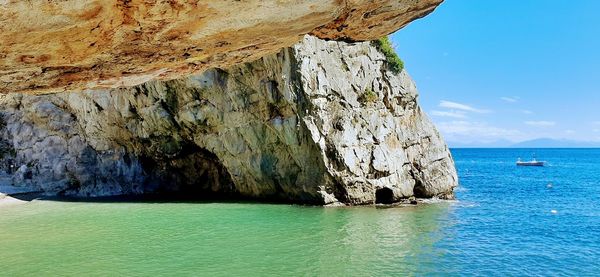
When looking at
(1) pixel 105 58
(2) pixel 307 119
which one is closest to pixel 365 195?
(2) pixel 307 119

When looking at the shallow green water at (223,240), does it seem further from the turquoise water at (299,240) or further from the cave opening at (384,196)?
the cave opening at (384,196)

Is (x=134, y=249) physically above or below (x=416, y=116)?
below

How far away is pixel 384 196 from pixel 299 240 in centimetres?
1203

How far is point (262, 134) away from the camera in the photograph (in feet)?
94.5

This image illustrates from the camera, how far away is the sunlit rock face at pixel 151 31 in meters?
3.39

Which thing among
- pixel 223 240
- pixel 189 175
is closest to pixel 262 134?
pixel 189 175

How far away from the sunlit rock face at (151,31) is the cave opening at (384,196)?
927 inches

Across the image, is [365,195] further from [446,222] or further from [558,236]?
[558,236]

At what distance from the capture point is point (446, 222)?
21625mm

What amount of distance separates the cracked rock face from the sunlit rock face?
20968 millimetres

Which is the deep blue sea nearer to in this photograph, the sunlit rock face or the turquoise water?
the turquoise water

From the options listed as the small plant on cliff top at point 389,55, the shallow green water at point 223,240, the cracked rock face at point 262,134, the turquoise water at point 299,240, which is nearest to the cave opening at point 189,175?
the cracked rock face at point 262,134

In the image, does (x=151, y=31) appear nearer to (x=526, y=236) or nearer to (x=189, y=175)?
(x=526, y=236)

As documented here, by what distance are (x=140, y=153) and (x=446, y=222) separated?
995 inches
